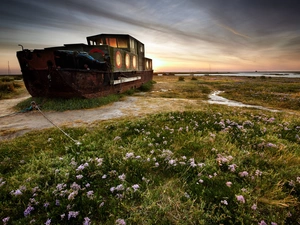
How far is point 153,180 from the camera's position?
2887 mm

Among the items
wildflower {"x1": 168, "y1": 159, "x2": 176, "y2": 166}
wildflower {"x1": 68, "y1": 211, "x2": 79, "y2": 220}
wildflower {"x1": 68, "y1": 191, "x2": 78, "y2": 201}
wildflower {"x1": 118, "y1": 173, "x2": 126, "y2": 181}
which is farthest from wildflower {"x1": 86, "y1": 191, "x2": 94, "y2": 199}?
wildflower {"x1": 168, "y1": 159, "x2": 176, "y2": 166}

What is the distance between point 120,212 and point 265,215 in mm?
2054

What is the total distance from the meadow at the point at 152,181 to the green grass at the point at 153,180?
14mm

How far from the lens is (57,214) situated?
7.44 feet

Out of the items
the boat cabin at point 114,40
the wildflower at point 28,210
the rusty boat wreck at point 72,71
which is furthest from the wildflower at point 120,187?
the boat cabin at point 114,40

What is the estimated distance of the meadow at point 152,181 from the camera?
2.22 meters

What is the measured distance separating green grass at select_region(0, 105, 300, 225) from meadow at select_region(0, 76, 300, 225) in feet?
0.05

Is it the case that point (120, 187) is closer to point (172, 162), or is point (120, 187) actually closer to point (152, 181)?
point (152, 181)

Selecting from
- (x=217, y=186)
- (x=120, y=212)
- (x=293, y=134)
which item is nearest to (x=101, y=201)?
(x=120, y=212)

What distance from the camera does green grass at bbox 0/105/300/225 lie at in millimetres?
2227

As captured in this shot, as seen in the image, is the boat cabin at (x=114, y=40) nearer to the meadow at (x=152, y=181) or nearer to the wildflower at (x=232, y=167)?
the meadow at (x=152, y=181)

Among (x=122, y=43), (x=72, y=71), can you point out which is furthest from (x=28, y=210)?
(x=122, y=43)

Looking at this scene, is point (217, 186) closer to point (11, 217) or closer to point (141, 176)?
point (141, 176)

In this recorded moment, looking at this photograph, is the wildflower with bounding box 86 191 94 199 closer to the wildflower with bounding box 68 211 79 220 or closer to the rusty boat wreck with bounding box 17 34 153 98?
the wildflower with bounding box 68 211 79 220
